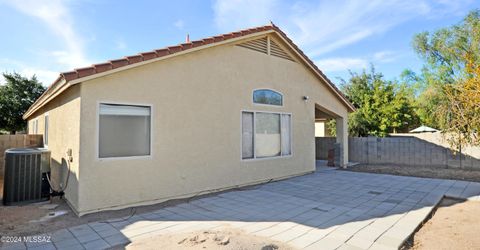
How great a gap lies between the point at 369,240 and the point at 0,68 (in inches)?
1345

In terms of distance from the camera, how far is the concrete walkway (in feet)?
16.1

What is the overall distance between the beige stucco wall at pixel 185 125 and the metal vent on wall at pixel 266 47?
7.9 inches

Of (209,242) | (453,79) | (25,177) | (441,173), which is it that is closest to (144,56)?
(25,177)

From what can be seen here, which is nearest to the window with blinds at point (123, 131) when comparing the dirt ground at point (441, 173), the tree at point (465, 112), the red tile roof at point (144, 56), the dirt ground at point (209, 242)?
the red tile roof at point (144, 56)

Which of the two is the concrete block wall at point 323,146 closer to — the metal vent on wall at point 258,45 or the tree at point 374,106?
the tree at point 374,106

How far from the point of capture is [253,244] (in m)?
4.38

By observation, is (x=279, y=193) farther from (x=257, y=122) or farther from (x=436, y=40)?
(x=436, y=40)

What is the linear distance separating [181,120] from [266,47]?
17.2 feet

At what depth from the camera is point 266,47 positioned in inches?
432

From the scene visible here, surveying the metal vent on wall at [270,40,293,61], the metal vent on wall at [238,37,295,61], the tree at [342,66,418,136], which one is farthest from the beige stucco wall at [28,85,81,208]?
the tree at [342,66,418,136]

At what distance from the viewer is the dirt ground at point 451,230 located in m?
4.89

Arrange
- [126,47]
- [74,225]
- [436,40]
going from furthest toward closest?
[436,40] → [126,47] → [74,225]

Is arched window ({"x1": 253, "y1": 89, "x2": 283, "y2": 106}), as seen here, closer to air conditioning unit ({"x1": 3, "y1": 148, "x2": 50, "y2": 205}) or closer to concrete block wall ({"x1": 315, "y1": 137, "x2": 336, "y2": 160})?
air conditioning unit ({"x1": 3, "y1": 148, "x2": 50, "y2": 205})

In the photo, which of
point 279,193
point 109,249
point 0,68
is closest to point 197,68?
point 279,193
